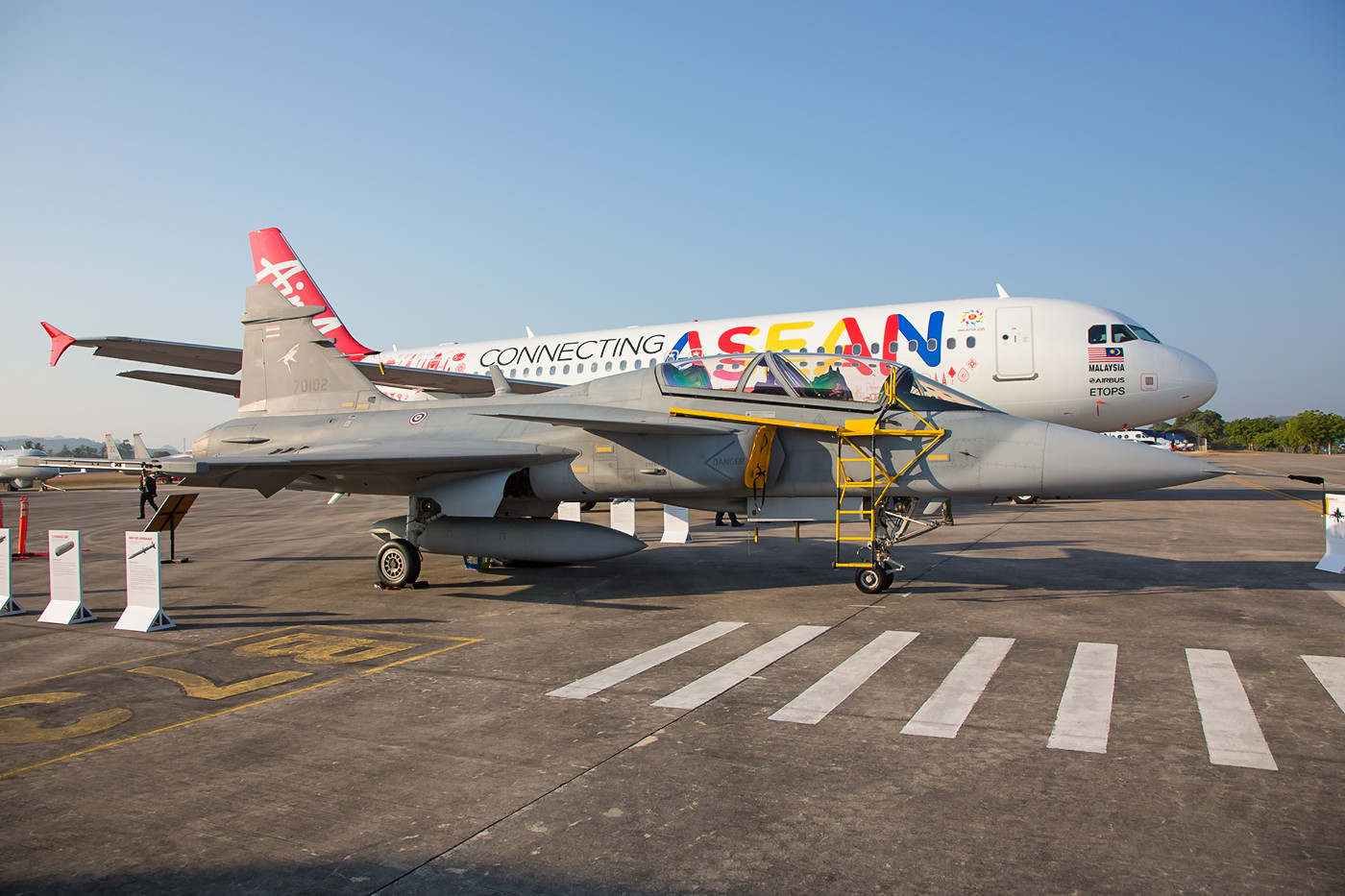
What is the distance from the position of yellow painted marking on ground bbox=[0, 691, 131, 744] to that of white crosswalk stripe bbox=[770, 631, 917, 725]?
4319 mm

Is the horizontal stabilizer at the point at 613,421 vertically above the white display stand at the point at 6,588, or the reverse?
the horizontal stabilizer at the point at 613,421

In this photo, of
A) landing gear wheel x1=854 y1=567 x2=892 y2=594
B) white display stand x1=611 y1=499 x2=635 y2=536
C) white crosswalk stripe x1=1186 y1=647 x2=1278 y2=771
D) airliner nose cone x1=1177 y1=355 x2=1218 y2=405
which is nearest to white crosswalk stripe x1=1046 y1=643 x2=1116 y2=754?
white crosswalk stripe x1=1186 y1=647 x2=1278 y2=771

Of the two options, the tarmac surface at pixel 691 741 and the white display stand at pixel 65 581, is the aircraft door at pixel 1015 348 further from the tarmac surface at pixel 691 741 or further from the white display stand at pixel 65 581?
the white display stand at pixel 65 581

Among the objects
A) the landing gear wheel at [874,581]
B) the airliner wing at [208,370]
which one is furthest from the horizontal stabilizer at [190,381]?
the landing gear wheel at [874,581]

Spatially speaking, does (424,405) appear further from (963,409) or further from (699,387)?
(963,409)

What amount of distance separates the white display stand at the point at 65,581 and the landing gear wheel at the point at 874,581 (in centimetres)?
838

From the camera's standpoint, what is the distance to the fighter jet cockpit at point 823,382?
8.91 m

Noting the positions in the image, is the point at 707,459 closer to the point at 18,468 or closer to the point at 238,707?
the point at 238,707

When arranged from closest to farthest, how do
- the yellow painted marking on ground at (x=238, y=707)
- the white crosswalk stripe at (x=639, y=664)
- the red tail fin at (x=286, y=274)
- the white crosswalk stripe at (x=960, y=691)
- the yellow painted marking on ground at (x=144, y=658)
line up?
the yellow painted marking on ground at (x=238, y=707), the white crosswalk stripe at (x=960, y=691), the white crosswalk stripe at (x=639, y=664), the yellow painted marking on ground at (x=144, y=658), the red tail fin at (x=286, y=274)

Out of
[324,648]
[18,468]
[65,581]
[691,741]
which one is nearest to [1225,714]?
[691,741]

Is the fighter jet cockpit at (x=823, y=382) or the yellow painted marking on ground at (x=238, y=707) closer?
the yellow painted marking on ground at (x=238, y=707)

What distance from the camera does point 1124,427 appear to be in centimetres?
1727

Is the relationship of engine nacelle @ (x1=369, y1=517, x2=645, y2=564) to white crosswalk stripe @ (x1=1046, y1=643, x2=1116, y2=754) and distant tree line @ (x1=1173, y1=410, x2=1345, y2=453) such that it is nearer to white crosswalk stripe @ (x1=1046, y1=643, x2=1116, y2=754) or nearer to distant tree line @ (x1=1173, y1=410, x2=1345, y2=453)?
white crosswalk stripe @ (x1=1046, y1=643, x2=1116, y2=754)

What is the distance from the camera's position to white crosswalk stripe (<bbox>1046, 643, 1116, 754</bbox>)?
468 centimetres
